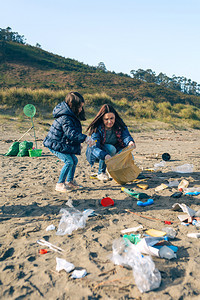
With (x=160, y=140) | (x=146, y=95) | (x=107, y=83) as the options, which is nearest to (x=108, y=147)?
(x=160, y=140)

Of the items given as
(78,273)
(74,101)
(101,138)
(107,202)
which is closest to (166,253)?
(78,273)

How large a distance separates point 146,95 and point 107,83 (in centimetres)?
580

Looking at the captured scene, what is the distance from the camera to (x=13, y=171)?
533cm

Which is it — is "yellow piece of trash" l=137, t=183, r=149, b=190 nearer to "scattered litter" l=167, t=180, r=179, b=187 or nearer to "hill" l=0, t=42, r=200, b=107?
"scattered litter" l=167, t=180, r=179, b=187

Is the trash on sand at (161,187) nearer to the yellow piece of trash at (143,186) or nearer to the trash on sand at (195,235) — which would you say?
the yellow piece of trash at (143,186)

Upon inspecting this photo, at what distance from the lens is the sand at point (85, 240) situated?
1.75m

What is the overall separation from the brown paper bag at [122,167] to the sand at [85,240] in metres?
0.17

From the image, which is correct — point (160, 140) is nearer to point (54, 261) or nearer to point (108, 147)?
point (108, 147)

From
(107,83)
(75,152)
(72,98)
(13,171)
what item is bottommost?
(13,171)

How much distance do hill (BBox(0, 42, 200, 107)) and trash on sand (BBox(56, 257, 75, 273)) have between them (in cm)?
2559

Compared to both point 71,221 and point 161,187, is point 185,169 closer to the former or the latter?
point 161,187

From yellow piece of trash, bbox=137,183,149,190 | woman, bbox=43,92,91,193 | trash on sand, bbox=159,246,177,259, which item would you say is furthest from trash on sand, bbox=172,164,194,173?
trash on sand, bbox=159,246,177,259

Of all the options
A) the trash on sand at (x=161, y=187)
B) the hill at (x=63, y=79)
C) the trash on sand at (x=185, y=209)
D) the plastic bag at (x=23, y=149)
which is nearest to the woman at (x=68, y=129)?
the trash on sand at (x=161, y=187)

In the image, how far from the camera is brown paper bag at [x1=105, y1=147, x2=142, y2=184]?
4021mm
